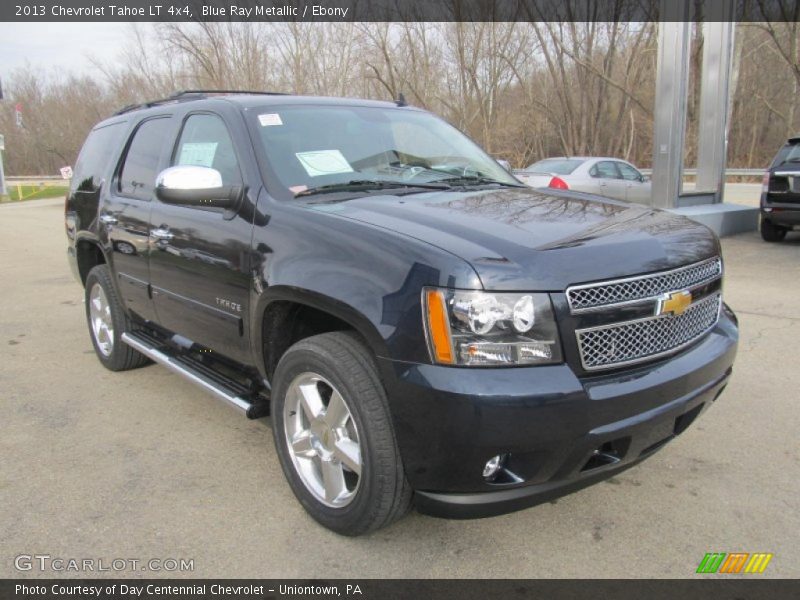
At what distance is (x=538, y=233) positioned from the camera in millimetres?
2551

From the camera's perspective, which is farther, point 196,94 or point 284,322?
point 196,94

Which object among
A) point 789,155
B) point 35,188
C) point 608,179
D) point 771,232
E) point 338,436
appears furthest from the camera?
point 35,188

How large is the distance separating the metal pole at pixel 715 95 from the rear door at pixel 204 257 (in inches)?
444

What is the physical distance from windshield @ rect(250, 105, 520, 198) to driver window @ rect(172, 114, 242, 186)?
210mm

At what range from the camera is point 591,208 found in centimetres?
311

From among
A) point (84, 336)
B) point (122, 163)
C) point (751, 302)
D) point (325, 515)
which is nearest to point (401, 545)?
point (325, 515)

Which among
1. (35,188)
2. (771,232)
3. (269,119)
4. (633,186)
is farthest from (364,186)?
(35,188)

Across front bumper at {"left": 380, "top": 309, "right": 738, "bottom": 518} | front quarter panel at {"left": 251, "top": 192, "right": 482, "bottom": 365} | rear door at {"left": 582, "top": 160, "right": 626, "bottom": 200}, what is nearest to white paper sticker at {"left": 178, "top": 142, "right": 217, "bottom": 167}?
front quarter panel at {"left": 251, "top": 192, "right": 482, "bottom": 365}

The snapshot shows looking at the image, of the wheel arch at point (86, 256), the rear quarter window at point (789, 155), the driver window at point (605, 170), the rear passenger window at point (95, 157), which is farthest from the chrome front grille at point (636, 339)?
the driver window at point (605, 170)

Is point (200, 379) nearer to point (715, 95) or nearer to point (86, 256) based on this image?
point (86, 256)

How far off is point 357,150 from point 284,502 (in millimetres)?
1859

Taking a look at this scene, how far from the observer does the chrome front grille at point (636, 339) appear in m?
2.33

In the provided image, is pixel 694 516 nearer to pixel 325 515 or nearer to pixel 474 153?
pixel 325 515

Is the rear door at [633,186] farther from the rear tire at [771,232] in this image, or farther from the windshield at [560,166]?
the rear tire at [771,232]
